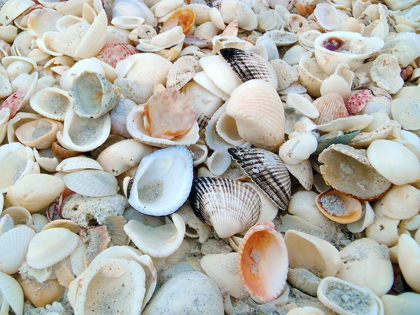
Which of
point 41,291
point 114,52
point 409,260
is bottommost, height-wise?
point 41,291

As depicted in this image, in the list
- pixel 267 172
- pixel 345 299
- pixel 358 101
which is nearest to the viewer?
pixel 345 299

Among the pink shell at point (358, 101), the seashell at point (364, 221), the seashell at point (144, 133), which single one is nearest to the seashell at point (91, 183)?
the seashell at point (144, 133)

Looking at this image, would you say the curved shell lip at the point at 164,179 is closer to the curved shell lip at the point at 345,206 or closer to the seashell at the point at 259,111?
the seashell at the point at 259,111

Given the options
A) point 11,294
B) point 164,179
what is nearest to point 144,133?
point 164,179

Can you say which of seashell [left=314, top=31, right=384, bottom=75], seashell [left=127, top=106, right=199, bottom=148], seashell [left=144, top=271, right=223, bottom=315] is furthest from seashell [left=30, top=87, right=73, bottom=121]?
seashell [left=314, top=31, right=384, bottom=75]

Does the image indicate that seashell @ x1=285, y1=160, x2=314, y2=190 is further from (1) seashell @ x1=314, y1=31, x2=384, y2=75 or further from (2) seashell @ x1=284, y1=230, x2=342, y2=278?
(1) seashell @ x1=314, y1=31, x2=384, y2=75

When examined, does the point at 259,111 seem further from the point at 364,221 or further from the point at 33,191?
the point at 33,191
